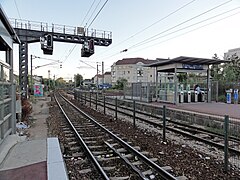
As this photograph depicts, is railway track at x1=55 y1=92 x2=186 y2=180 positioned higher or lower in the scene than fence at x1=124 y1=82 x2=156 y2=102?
lower

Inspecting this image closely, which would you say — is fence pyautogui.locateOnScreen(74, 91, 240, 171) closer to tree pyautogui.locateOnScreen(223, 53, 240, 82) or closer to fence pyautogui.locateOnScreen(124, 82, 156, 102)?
fence pyautogui.locateOnScreen(124, 82, 156, 102)

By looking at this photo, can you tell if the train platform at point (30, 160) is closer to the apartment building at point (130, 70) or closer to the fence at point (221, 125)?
the fence at point (221, 125)

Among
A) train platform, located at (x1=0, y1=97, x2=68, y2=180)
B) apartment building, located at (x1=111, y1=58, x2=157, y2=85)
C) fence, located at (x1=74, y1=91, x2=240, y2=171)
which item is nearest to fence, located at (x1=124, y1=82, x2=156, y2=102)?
fence, located at (x1=74, y1=91, x2=240, y2=171)

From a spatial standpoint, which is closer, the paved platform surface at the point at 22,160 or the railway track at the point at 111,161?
the paved platform surface at the point at 22,160

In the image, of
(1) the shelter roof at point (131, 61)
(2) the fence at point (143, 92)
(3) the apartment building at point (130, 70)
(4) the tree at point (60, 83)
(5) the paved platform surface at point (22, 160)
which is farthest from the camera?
(4) the tree at point (60, 83)

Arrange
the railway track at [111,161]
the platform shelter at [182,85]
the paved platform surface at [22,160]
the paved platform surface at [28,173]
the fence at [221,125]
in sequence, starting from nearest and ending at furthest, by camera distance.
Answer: the paved platform surface at [28,173] → the paved platform surface at [22,160] → the railway track at [111,161] → the fence at [221,125] → the platform shelter at [182,85]

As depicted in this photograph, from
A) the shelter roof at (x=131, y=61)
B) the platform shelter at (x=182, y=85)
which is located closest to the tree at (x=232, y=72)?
the platform shelter at (x=182, y=85)

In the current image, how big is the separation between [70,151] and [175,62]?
13.7m

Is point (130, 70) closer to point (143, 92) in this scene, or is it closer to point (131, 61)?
point (131, 61)

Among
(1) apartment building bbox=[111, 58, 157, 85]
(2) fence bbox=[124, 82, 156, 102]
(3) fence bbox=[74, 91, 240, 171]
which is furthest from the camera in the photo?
(1) apartment building bbox=[111, 58, 157, 85]

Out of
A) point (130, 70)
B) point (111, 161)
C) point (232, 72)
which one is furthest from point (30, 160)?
point (130, 70)

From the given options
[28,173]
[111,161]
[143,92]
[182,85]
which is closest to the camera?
[28,173]

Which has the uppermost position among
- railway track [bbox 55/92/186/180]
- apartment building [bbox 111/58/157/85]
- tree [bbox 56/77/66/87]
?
apartment building [bbox 111/58/157/85]

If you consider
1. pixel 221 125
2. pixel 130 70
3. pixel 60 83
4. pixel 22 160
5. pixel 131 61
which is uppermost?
pixel 131 61
